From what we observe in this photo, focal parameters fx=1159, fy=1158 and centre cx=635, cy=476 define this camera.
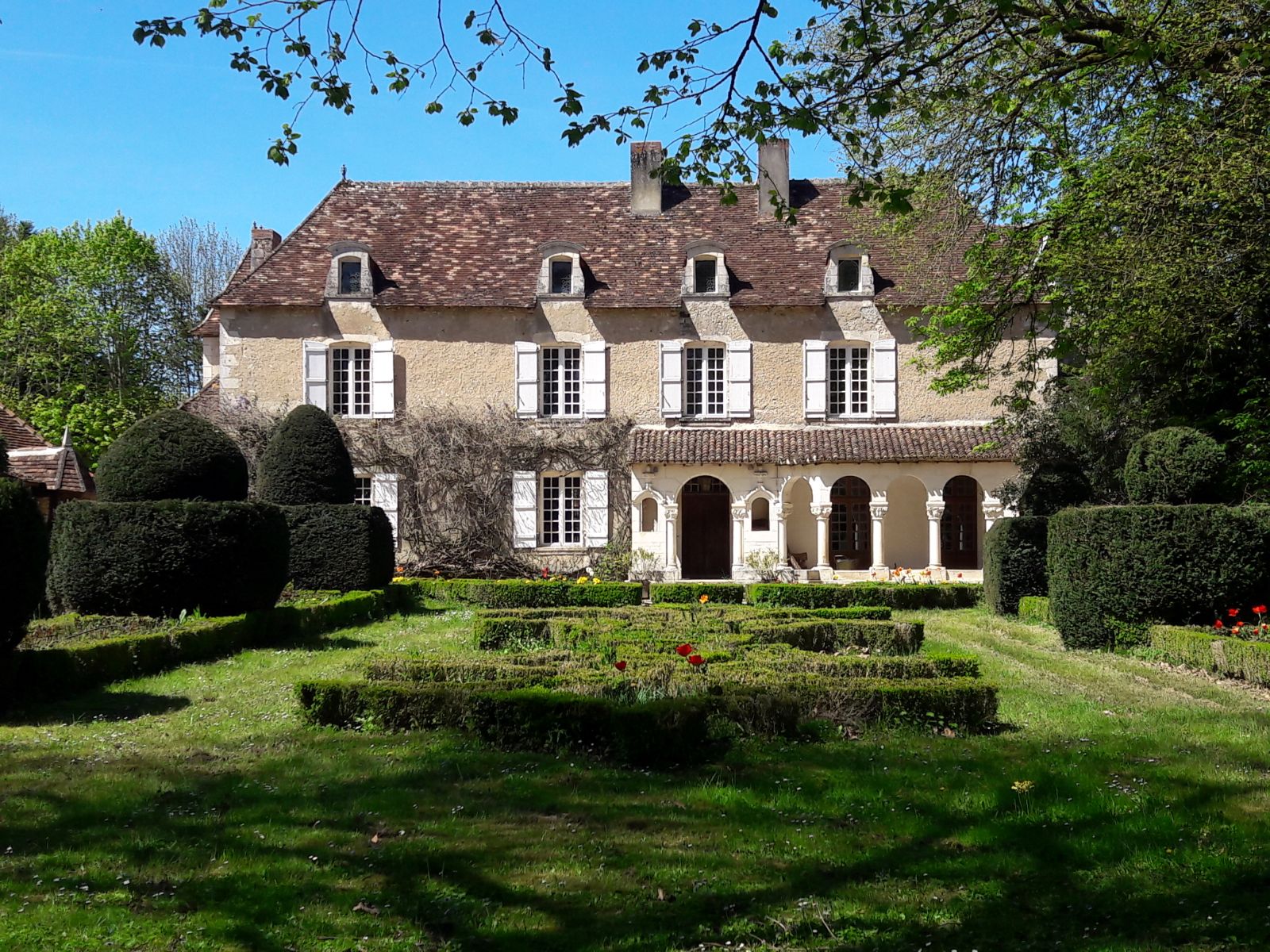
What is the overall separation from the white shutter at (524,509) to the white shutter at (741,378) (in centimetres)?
465

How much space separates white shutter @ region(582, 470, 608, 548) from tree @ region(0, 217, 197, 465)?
52.1 ft

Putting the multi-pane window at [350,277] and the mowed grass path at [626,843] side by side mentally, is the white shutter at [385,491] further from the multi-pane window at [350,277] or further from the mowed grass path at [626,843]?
the mowed grass path at [626,843]

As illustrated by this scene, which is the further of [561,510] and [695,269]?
[695,269]

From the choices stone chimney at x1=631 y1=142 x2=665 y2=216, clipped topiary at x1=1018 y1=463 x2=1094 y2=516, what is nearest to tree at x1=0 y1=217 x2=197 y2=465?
stone chimney at x1=631 y1=142 x2=665 y2=216

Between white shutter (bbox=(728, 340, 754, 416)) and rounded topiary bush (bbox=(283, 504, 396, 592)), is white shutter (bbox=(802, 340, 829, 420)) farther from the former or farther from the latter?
rounded topiary bush (bbox=(283, 504, 396, 592))

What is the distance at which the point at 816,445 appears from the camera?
959 inches

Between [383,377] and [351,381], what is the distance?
0.81 m

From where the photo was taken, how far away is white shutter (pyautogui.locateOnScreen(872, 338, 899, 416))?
2512 cm

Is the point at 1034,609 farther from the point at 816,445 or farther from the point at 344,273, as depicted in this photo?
the point at 344,273

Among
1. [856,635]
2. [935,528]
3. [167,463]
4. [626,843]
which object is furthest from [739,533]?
[626,843]

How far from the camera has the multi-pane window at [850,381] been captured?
25.5 metres

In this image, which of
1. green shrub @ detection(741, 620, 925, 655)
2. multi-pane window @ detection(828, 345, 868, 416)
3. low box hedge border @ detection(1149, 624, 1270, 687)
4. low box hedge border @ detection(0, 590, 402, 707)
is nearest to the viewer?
low box hedge border @ detection(0, 590, 402, 707)

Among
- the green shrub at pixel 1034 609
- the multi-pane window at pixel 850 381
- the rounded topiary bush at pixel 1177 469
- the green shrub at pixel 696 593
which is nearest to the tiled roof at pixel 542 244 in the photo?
the multi-pane window at pixel 850 381

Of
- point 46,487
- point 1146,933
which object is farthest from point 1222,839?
point 46,487
